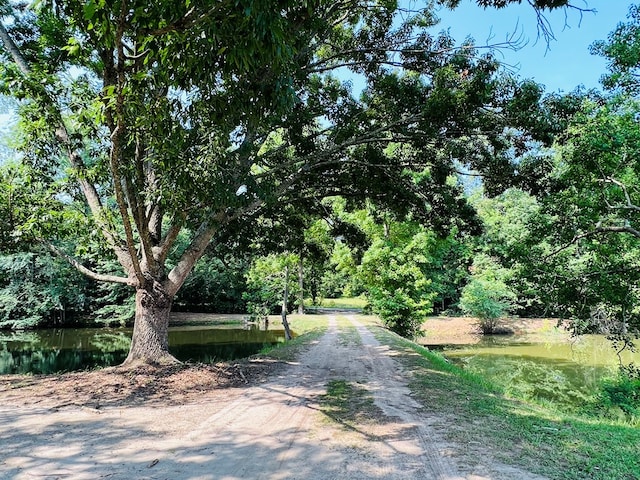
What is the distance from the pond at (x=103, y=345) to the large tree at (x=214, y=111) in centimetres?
642

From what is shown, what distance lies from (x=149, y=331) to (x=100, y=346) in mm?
Answer: 15830

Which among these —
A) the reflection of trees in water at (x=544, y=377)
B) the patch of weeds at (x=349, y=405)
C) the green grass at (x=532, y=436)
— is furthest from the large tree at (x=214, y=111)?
the reflection of trees in water at (x=544, y=377)

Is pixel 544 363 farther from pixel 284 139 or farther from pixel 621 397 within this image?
pixel 284 139

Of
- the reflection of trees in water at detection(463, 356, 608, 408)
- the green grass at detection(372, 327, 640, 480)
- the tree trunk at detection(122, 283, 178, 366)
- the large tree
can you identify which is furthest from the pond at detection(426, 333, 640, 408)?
the tree trunk at detection(122, 283, 178, 366)

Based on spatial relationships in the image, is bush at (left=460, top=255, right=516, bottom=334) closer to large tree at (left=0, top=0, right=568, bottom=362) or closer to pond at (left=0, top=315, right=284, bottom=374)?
pond at (left=0, top=315, right=284, bottom=374)

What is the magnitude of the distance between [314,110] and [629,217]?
8167 millimetres

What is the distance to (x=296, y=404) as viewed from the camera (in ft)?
19.4

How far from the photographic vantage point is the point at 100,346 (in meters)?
21.6

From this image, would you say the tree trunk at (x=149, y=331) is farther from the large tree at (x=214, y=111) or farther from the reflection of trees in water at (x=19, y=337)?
the reflection of trees in water at (x=19, y=337)

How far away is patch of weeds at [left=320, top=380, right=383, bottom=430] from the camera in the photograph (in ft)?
16.8

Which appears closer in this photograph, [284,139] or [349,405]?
[349,405]

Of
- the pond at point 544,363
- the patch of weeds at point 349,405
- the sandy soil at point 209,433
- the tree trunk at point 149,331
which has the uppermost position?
the tree trunk at point 149,331

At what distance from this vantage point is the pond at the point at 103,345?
16.5m

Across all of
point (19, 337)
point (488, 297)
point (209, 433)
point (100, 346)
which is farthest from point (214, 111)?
point (19, 337)
